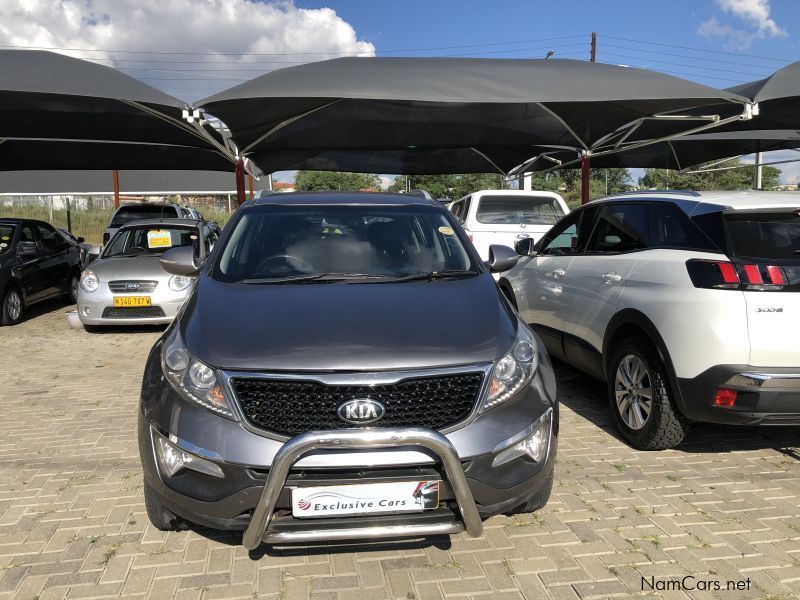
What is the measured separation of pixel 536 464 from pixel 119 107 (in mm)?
8645

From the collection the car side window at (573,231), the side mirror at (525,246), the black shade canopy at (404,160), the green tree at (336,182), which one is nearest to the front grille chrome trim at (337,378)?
the car side window at (573,231)

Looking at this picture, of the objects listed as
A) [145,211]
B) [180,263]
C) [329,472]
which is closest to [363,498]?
[329,472]

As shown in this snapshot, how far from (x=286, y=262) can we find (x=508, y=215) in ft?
21.6

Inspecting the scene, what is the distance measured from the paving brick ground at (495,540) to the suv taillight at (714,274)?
1.19 m

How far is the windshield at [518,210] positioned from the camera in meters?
9.61

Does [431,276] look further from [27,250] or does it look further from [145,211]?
[145,211]

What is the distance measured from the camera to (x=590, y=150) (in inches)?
497

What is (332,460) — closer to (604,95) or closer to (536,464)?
(536,464)

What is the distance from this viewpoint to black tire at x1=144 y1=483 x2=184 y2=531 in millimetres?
2805

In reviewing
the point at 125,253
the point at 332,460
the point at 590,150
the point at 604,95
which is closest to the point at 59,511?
the point at 332,460

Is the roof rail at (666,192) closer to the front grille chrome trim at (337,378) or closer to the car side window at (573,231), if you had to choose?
the car side window at (573,231)

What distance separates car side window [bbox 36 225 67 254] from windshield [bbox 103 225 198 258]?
1.93m

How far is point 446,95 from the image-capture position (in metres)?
8.27

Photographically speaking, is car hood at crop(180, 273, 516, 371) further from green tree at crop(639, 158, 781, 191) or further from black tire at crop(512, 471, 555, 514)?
green tree at crop(639, 158, 781, 191)
